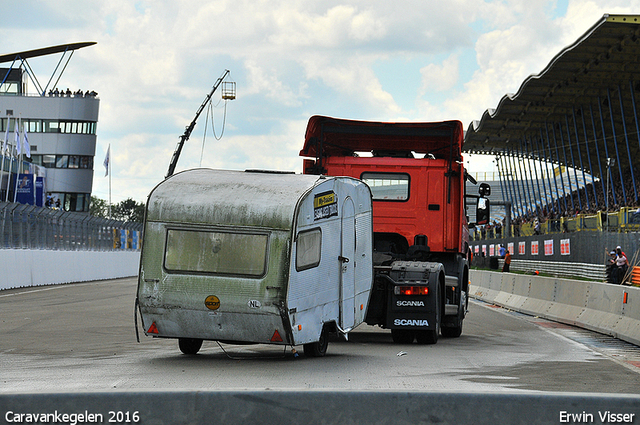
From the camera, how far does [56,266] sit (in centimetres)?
3984

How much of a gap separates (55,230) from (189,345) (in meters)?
29.0

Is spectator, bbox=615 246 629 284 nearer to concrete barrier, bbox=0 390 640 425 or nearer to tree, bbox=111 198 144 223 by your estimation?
concrete barrier, bbox=0 390 640 425

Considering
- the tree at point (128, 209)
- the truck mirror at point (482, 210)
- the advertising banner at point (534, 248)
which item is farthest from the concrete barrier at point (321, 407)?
the tree at point (128, 209)

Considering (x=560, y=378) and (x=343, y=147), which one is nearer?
(x=560, y=378)

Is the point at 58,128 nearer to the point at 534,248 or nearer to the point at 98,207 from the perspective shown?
the point at 534,248

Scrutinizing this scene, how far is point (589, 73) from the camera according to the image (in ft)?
166

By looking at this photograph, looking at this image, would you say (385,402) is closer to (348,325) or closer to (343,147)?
(348,325)

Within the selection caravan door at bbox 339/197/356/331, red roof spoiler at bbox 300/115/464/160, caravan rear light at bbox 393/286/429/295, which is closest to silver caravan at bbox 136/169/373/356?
caravan door at bbox 339/197/356/331

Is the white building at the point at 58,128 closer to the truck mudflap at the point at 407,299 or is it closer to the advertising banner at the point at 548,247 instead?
the advertising banner at the point at 548,247

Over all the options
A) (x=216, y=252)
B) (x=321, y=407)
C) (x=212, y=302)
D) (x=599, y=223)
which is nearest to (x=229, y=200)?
(x=216, y=252)

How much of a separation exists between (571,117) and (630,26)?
76.8 feet

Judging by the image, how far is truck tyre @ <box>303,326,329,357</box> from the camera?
1219cm

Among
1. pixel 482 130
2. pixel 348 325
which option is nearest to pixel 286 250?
pixel 348 325

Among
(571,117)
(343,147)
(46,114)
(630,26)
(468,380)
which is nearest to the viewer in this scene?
(468,380)
